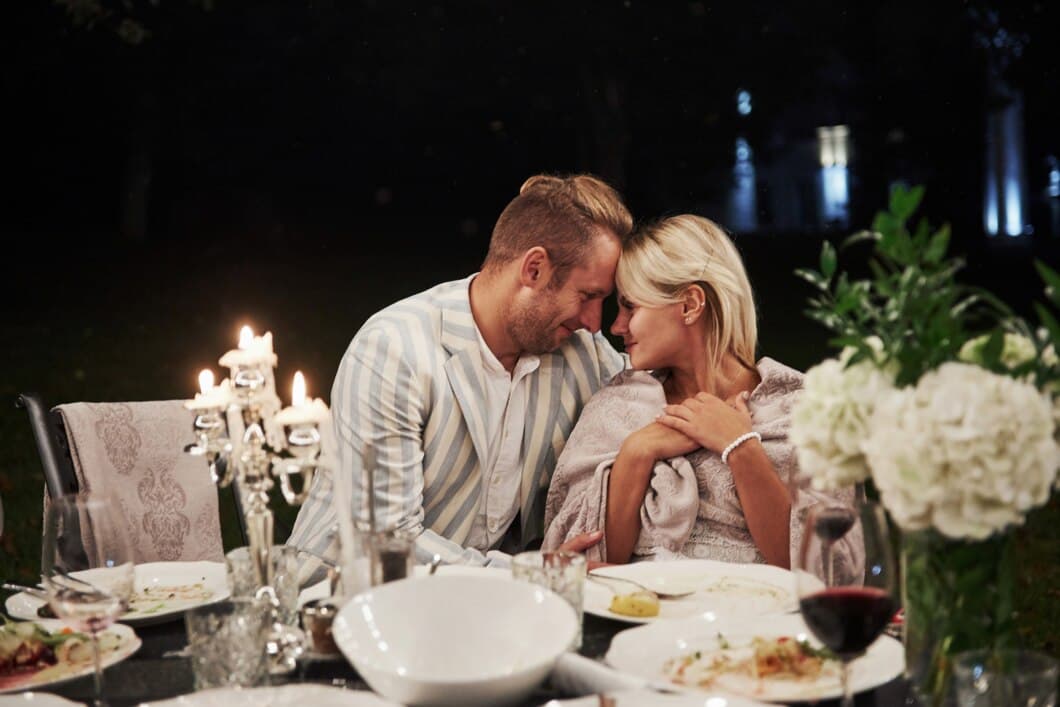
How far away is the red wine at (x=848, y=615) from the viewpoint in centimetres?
216

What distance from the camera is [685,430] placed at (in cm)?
391

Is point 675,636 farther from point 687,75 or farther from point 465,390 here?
point 687,75

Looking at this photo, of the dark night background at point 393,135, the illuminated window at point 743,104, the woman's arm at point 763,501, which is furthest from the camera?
the illuminated window at point 743,104

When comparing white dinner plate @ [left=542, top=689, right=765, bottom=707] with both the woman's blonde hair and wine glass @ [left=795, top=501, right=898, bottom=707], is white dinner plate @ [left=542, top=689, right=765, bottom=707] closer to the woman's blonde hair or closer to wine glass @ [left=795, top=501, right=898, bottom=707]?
wine glass @ [left=795, top=501, right=898, bottom=707]

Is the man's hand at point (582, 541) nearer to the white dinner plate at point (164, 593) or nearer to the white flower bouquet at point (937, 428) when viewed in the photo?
the white dinner plate at point (164, 593)

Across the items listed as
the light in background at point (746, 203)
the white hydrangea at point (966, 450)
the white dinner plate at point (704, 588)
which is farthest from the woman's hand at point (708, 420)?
the light in background at point (746, 203)

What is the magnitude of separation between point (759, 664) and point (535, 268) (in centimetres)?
189

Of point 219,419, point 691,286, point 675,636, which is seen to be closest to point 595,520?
point 691,286

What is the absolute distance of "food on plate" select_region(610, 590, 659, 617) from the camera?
9.46 ft

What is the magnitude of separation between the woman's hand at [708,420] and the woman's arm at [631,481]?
0.04 metres

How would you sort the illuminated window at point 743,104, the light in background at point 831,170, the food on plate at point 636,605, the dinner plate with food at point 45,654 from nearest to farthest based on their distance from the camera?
the dinner plate with food at point 45,654 < the food on plate at point 636,605 < the illuminated window at point 743,104 < the light in background at point 831,170

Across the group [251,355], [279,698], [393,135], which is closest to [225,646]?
[279,698]

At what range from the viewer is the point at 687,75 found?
22.8m

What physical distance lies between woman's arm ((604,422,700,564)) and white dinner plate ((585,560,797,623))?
1.99ft
